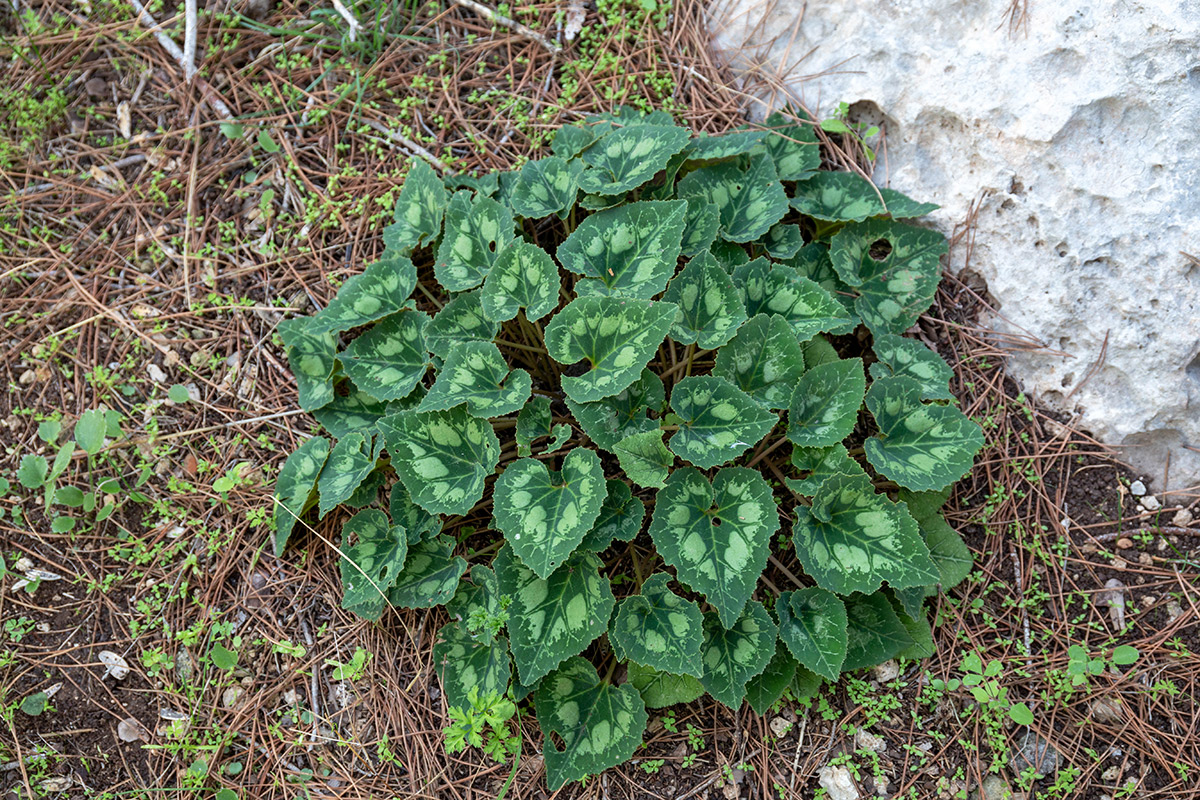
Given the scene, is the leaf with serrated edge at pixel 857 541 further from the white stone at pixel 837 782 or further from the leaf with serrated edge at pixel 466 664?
the leaf with serrated edge at pixel 466 664


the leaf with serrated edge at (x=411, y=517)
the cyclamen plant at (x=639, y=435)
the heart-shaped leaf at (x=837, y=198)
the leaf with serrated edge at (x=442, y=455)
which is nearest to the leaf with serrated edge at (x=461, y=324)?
the cyclamen plant at (x=639, y=435)

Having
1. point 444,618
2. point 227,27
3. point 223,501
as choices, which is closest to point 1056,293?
point 444,618

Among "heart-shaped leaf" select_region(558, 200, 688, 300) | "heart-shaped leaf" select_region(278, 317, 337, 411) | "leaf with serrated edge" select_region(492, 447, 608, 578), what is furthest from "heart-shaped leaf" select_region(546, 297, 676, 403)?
"heart-shaped leaf" select_region(278, 317, 337, 411)

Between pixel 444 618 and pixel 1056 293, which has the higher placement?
pixel 1056 293

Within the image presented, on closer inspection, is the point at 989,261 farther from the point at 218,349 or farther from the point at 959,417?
the point at 218,349

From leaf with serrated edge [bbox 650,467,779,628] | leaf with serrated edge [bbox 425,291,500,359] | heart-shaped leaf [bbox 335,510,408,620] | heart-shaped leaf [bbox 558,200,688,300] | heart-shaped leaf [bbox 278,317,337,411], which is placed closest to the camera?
leaf with serrated edge [bbox 650,467,779,628]

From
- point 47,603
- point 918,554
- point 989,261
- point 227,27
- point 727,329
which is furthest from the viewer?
point 227,27

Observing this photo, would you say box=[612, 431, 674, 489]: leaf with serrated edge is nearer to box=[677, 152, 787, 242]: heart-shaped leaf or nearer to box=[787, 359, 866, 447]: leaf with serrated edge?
box=[787, 359, 866, 447]: leaf with serrated edge
